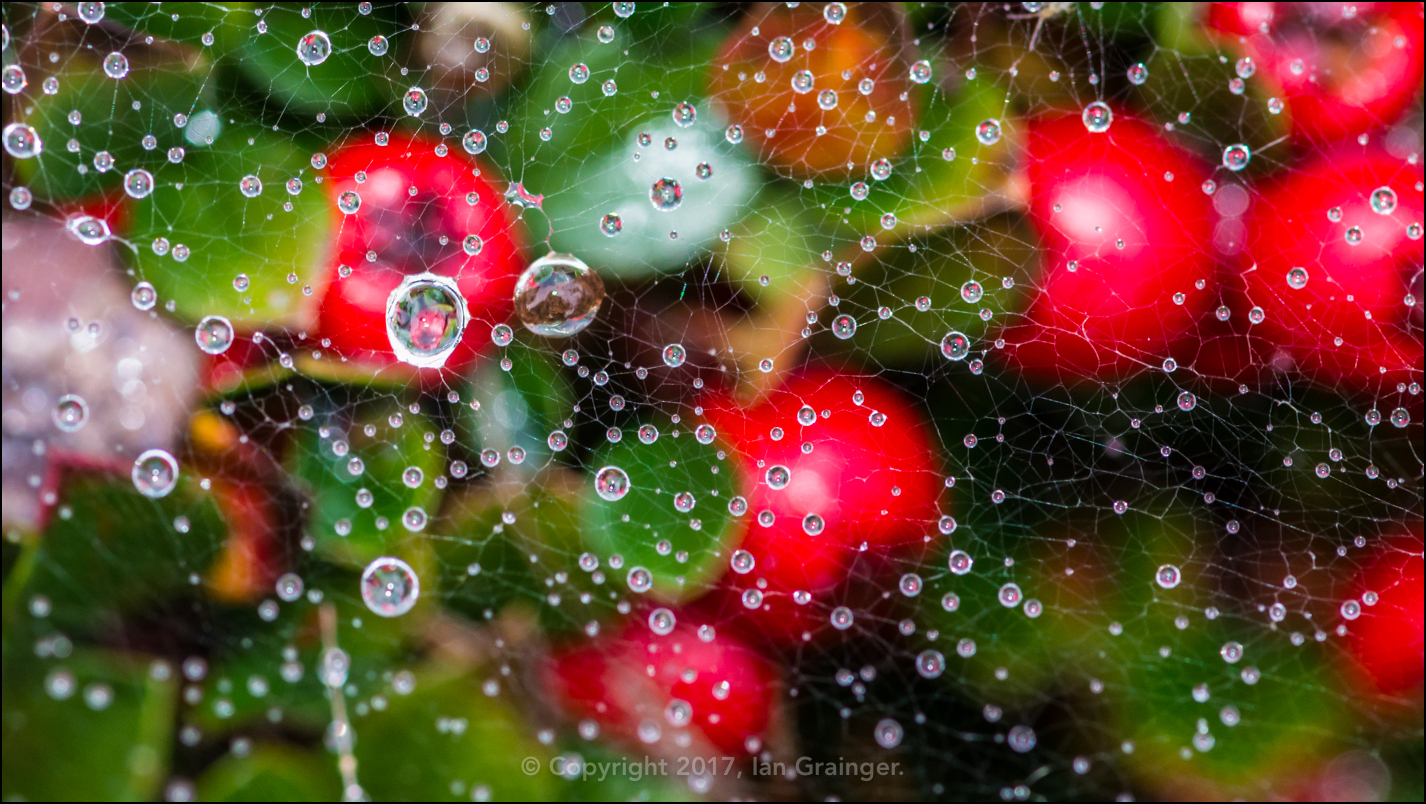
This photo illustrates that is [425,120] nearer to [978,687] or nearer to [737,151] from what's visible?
[737,151]

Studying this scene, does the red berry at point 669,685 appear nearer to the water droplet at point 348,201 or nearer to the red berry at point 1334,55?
the water droplet at point 348,201

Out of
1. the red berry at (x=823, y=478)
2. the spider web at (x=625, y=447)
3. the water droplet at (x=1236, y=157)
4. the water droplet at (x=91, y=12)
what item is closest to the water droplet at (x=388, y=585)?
the spider web at (x=625, y=447)

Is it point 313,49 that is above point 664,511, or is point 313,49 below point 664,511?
above

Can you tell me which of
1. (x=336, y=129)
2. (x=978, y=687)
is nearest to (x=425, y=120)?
(x=336, y=129)

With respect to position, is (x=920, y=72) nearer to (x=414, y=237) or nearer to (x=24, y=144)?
(x=414, y=237)

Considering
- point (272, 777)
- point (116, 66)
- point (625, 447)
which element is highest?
point (116, 66)

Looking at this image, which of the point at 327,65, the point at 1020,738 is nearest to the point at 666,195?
the point at 327,65
